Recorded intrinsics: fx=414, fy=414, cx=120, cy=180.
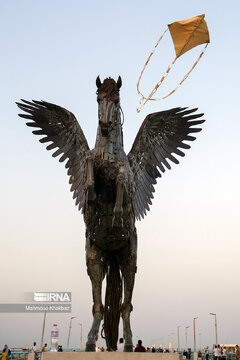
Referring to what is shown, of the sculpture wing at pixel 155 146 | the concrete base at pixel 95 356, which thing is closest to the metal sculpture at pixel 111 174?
the sculpture wing at pixel 155 146

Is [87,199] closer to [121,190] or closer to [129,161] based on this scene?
[121,190]

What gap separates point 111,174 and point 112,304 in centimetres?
227

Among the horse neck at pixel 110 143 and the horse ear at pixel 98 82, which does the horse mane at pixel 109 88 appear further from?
the horse neck at pixel 110 143

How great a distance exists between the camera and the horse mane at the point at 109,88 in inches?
250

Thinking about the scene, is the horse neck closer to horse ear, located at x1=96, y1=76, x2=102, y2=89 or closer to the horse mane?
the horse mane

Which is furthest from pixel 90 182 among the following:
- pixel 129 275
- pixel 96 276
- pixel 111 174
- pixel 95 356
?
pixel 95 356

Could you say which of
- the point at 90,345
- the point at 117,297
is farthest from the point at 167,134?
the point at 90,345

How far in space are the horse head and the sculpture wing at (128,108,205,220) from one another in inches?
35.7

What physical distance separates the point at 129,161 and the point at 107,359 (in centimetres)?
314

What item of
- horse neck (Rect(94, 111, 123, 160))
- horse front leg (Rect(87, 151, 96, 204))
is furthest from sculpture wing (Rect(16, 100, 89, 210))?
horse front leg (Rect(87, 151, 96, 204))

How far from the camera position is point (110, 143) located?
20.6ft

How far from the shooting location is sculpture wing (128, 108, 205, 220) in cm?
718

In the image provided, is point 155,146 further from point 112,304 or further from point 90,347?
point 90,347

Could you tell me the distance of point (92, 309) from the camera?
6.21 meters
